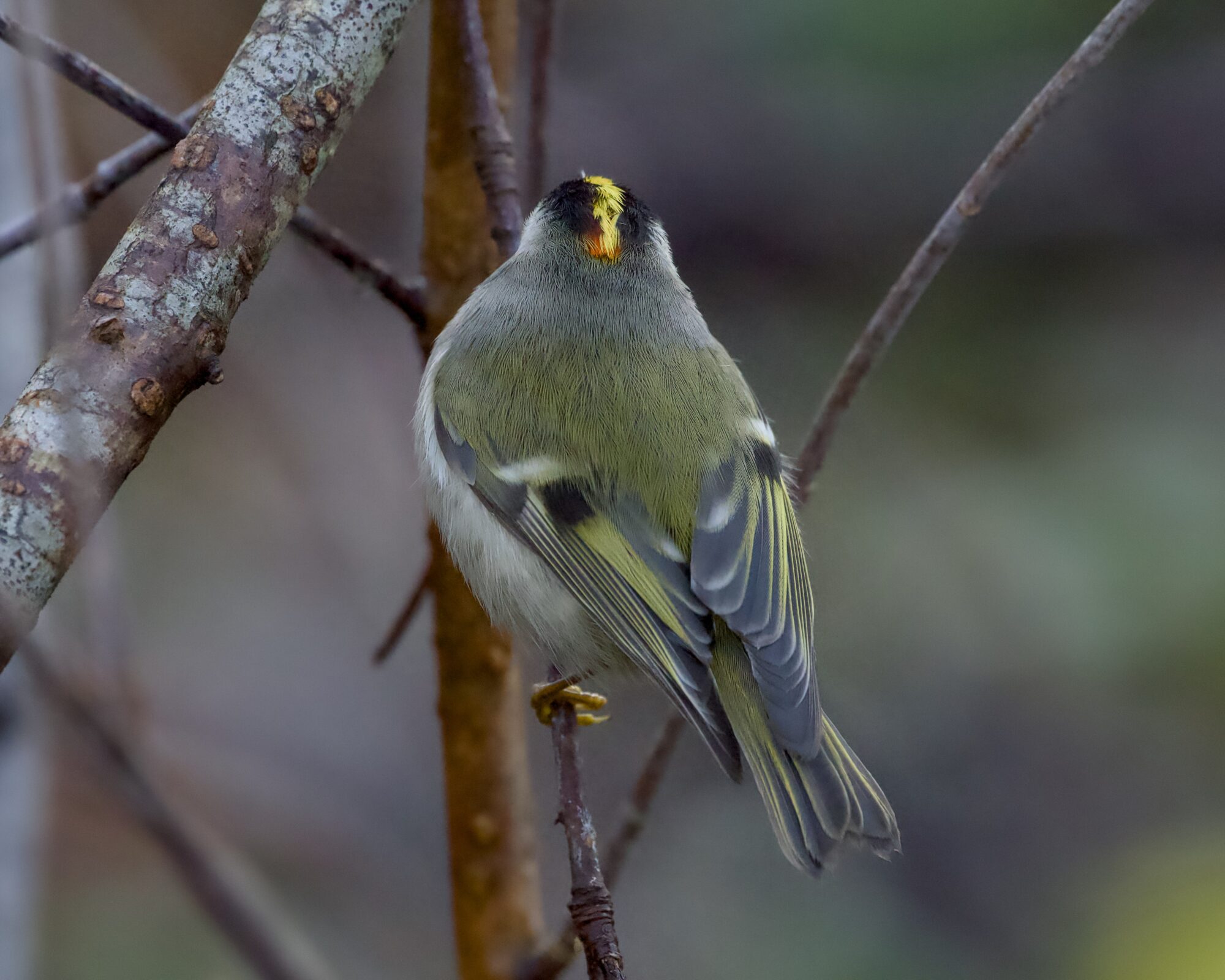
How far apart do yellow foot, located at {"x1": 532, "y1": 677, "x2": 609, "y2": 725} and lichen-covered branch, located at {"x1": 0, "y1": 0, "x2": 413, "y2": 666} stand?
0.68 metres

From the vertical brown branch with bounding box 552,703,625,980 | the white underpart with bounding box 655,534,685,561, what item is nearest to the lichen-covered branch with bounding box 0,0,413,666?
the vertical brown branch with bounding box 552,703,625,980

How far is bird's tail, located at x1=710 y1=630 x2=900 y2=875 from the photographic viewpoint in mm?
1111

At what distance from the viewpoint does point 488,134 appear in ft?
4.60

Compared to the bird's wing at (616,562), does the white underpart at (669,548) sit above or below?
above

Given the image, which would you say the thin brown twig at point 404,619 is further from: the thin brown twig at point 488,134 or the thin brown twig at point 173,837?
the thin brown twig at point 173,837

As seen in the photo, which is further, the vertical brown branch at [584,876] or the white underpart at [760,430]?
the white underpart at [760,430]

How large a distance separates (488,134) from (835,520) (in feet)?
5.36

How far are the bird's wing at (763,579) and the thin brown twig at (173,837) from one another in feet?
2.57

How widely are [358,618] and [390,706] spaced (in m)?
0.22

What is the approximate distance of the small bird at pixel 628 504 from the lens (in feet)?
3.98

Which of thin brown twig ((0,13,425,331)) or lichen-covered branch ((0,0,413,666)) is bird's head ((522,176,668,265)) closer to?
thin brown twig ((0,13,425,331))

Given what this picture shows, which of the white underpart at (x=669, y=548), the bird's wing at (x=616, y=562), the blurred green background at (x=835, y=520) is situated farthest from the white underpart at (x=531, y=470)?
the blurred green background at (x=835, y=520)

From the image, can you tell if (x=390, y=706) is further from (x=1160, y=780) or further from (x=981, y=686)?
(x=1160, y=780)

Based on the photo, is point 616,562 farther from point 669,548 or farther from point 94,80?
point 94,80
